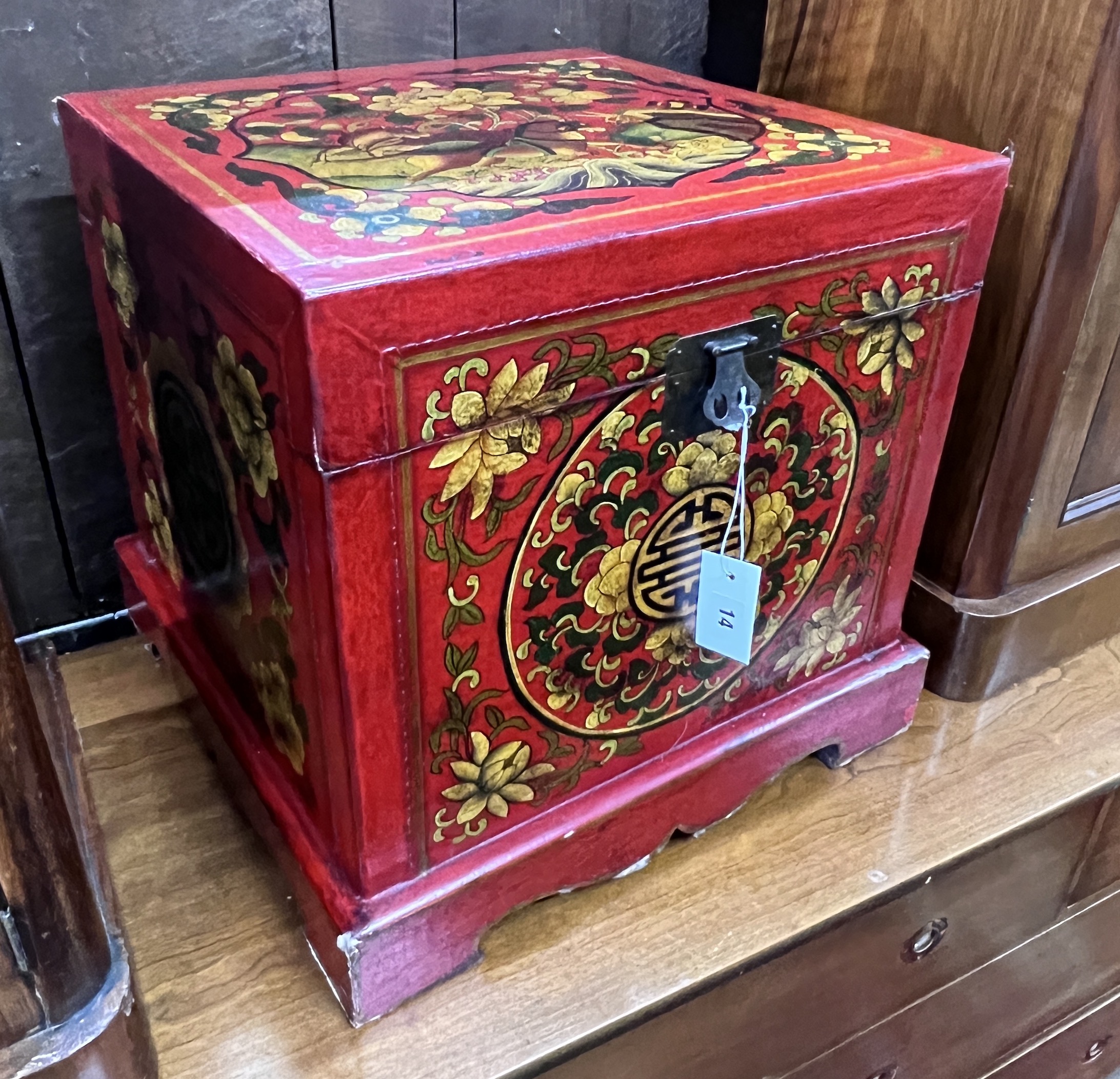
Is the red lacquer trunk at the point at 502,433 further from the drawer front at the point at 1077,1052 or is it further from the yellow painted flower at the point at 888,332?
the drawer front at the point at 1077,1052

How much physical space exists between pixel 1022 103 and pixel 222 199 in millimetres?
511

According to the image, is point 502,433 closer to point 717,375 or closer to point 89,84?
point 717,375

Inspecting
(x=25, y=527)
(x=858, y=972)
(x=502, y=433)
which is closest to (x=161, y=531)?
(x=25, y=527)

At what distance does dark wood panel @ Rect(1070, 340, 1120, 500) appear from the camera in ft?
2.57

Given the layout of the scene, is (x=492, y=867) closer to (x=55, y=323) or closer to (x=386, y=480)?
(x=386, y=480)

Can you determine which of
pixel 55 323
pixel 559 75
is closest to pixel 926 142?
pixel 559 75

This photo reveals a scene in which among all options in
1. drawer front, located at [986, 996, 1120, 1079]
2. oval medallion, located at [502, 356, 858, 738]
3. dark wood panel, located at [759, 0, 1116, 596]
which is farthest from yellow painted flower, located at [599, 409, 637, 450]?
drawer front, located at [986, 996, 1120, 1079]

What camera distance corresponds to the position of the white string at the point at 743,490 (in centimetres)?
58

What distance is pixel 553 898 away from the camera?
710mm

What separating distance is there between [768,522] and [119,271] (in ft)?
1.46

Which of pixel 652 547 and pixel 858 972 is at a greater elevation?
pixel 652 547

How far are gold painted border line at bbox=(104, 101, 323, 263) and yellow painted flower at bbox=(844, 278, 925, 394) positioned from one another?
0.32 m

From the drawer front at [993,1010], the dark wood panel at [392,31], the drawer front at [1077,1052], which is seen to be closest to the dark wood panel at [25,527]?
the dark wood panel at [392,31]

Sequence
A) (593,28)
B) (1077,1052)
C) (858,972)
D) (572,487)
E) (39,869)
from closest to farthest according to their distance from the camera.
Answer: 1. (39,869)
2. (572,487)
3. (858,972)
4. (593,28)
5. (1077,1052)
